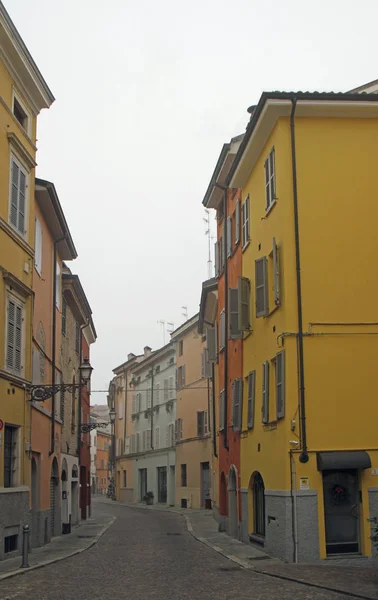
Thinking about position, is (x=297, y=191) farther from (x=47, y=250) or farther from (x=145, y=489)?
(x=145, y=489)

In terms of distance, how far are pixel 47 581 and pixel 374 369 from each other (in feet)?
28.9

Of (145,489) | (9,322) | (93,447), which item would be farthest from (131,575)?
(93,447)

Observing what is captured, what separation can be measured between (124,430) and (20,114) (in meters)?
51.1

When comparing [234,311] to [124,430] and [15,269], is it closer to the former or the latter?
[15,269]

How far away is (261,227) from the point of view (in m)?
21.6

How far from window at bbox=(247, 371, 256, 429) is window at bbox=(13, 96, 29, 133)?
9.56 meters

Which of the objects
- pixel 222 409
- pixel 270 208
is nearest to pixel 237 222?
pixel 270 208

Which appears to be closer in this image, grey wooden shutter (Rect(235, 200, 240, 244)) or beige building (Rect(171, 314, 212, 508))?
grey wooden shutter (Rect(235, 200, 240, 244))

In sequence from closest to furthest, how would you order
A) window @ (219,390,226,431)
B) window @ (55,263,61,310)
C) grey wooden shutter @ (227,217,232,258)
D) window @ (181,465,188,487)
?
grey wooden shutter @ (227,217,232,258) → window @ (219,390,226,431) → window @ (55,263,61,310) → window @ (181,465,188,487)

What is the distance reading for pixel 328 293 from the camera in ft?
61.4

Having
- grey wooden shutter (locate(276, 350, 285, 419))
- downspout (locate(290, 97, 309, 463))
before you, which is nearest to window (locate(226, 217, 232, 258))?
downspout (locate(290, 97, 309, 463))

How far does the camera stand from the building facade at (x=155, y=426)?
5404cm

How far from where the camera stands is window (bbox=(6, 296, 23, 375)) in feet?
63.5

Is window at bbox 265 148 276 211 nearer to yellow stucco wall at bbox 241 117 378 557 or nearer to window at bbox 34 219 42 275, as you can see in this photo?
yellow stucco wall at bbox 241 117 378 557
